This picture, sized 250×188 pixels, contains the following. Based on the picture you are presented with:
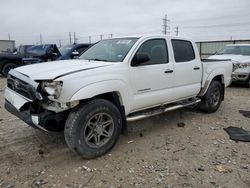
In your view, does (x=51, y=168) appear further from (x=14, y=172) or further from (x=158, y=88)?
(x=158, y=88)

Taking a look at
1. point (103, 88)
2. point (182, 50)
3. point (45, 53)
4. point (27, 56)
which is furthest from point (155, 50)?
point (27, 56)

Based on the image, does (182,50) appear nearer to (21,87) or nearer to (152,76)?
(152,76)

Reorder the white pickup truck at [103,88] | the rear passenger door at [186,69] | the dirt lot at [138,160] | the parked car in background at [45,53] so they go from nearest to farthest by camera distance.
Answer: the dirt lot at [138,160]
the white pickup truck at [103,88]
the rear passenger door at [186,69]
the parked car in background at [45,53]

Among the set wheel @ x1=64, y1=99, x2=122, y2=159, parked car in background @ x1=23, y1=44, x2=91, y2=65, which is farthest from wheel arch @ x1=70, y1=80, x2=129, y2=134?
parked car in background @ x1=23, y1=44, x2=91, y2=65

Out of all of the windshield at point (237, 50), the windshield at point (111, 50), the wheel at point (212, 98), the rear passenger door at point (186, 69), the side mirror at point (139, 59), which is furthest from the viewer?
the windshield at point (237, 50)

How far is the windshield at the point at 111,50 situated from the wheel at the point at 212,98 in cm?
258

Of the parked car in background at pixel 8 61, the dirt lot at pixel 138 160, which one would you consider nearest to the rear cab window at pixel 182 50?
the dirt lot at pixel 138 160

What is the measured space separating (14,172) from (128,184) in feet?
4.94

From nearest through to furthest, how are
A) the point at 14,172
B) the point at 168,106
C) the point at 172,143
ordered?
the point at 14,172, the point at 172,143, the point at 168,106

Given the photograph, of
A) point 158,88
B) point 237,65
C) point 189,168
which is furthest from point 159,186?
point 237,65

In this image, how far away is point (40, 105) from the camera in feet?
12.0

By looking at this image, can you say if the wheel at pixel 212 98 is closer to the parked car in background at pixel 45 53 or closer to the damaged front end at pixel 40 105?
the damaged front end at pixel 40 105

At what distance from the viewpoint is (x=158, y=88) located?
4.76m

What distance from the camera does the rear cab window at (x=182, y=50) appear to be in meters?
5.29
